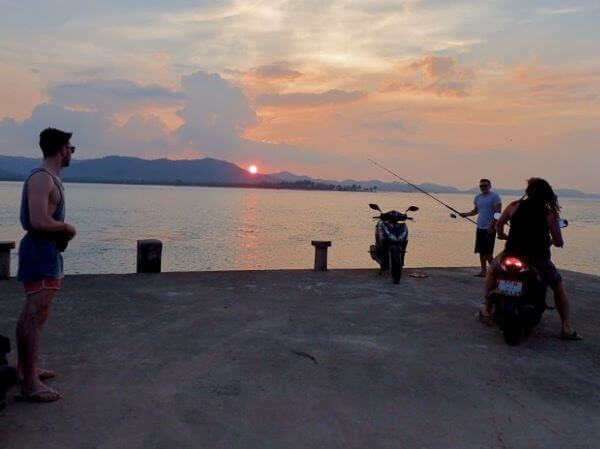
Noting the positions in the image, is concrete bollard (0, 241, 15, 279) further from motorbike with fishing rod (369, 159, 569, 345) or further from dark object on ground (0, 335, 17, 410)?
motorbike with fishing rod (369, 159, 569, 345)

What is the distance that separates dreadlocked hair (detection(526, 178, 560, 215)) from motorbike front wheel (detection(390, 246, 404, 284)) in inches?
149

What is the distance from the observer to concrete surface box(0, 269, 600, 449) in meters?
3.89

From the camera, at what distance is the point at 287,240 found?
41.6 meters

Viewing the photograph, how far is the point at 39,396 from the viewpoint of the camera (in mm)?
4219

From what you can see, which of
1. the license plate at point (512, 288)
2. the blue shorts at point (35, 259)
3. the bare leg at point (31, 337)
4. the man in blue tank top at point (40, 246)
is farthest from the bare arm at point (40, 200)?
the license plate at point (512, 288)

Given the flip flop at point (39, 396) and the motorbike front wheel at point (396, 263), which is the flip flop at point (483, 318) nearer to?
the motorbike front wheel at point (396, 263)

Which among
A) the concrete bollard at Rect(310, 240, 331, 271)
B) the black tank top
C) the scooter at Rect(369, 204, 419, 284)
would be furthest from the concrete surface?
the concrete bollard at Rect(310, 240, 331, 271)

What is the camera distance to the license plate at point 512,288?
6105 millimetres

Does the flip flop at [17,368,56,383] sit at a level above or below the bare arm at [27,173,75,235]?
below

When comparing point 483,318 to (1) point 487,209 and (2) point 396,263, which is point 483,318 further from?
(1) point 487,209

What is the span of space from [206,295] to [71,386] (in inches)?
149

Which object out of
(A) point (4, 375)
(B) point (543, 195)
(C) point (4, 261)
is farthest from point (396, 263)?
(A) point (4, 375)

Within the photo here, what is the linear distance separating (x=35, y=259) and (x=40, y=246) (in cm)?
10

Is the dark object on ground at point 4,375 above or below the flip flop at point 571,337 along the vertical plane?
above
